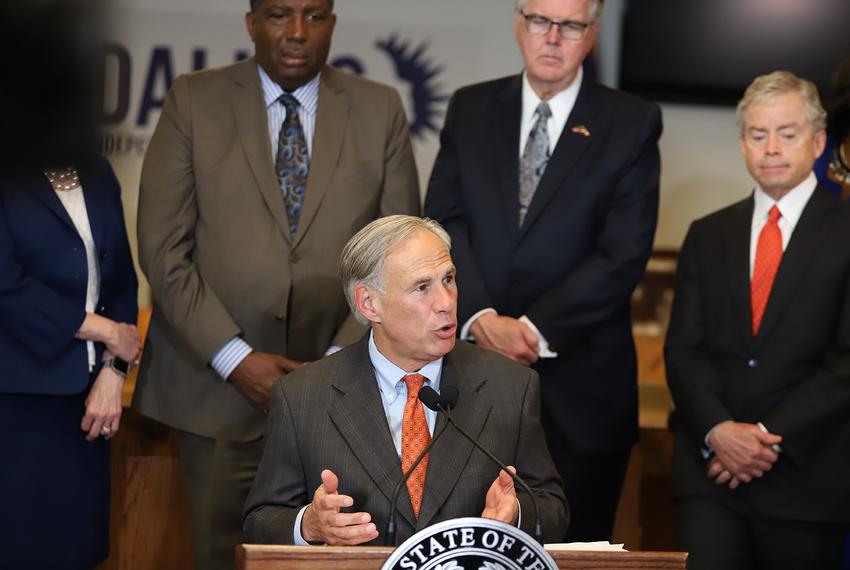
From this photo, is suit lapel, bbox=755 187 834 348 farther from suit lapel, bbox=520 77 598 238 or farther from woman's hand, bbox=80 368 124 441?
woman's hand, bbox=80 368 124 441

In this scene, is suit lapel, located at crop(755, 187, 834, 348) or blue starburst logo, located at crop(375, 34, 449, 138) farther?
blue starburst logo, located at crop(375, 34, 449, 138)

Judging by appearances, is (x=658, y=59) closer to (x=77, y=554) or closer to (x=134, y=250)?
(x=134, y=250)

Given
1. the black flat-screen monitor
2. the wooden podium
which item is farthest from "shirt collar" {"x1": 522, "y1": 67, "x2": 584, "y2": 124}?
the black flat-screen monitor

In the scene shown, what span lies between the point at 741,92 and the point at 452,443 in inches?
146

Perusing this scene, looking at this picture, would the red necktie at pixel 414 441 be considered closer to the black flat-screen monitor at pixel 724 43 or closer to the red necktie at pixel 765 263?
the red necktie at pixel 765 263

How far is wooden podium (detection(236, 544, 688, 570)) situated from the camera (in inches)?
72.9

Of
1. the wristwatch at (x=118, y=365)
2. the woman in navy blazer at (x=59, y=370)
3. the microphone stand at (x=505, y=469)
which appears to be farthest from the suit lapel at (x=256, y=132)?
the microphone stand at (x=505, y=469)

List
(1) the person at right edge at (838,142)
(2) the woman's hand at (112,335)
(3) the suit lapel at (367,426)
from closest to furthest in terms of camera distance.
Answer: (3) the suit lapel at (367,426), (2) the woman's hand at (112,335), (1) the person at right edge at (838,142)

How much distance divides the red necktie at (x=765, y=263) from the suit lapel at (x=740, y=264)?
2 centimetres

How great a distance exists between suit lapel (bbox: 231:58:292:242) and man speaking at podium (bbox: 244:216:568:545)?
28.7 inches

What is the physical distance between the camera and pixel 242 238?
3215 millimetres

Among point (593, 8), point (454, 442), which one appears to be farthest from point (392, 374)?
point (593, 8)

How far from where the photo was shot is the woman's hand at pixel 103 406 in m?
3.10

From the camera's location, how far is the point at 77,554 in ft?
10.1
